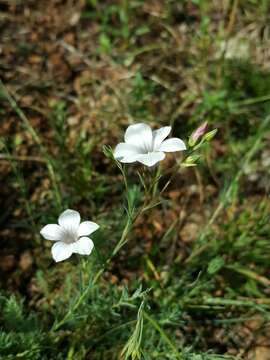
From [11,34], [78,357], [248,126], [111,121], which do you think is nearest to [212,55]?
[248,126]

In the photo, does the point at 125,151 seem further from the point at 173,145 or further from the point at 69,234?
the point at 69,234

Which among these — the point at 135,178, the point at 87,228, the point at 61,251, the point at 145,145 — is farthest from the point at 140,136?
the point at 135,178

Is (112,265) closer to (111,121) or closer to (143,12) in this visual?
(111,121)

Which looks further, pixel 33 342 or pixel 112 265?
pixel 112 265

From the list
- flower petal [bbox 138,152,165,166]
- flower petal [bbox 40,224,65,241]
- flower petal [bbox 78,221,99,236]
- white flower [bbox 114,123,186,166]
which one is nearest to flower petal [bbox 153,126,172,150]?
white flower [bbox 114,123,186,166]

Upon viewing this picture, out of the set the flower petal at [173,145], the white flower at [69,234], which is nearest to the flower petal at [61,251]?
the white flower at [69,234]
